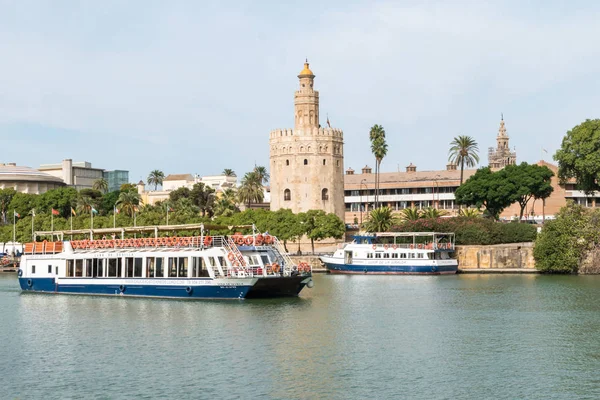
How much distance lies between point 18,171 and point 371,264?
107 m

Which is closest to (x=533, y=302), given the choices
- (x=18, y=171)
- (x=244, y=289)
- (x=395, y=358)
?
(x=244, y=289)

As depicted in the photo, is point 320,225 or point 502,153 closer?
point 320,225

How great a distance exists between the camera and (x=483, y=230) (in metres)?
95.0

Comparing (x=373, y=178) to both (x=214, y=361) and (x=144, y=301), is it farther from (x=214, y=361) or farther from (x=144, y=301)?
(x=214, y=361)

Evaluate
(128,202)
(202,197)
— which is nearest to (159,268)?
(128,202)

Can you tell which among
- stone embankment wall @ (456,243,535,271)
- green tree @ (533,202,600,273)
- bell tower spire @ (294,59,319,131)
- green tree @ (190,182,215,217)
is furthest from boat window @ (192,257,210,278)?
green tree @ (190,182,215,217)

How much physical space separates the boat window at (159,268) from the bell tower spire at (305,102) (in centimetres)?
5965

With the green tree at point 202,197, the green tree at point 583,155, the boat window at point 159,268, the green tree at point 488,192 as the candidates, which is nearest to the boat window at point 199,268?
the boat window at point 159,268

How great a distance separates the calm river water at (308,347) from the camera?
3547cm

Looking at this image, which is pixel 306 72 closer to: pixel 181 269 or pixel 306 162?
pixel 306 162

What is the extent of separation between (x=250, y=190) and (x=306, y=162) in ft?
62.0

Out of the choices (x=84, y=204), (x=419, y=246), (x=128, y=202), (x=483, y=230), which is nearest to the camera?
(x=419, y=246)

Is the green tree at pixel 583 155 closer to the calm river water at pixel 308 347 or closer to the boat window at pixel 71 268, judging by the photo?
the calm river water at pixel 308 347


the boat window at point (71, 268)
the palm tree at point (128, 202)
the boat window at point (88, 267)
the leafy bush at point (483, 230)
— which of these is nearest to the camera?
the boat window at point (88, 267)
